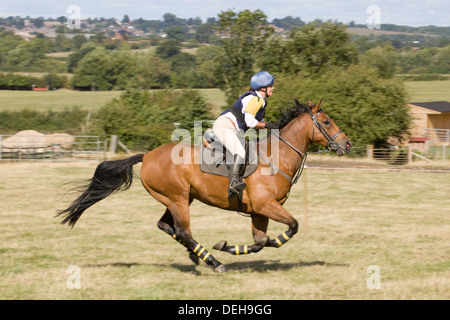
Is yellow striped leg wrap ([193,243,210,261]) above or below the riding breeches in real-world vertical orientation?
below

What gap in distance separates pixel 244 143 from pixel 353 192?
9476 mm

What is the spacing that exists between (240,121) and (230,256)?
7.98 feet

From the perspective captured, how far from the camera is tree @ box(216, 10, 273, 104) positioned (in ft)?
169

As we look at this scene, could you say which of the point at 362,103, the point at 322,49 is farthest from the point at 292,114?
the point at 322,49

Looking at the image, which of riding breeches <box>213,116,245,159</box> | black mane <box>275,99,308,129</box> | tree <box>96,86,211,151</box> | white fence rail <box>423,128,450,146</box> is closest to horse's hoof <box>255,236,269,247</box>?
riding breeches <box>213,116,245,159</box>

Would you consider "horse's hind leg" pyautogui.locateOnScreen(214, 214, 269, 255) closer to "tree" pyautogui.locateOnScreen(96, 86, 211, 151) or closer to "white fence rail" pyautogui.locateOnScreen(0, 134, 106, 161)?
"white fence rail" pyautogui.locateOnScreen(0, 134, 106, 161)

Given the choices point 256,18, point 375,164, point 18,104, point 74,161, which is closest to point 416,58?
point 256,18

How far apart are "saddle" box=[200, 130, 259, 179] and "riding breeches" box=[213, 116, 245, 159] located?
156 millimetres

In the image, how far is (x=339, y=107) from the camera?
32031 mm

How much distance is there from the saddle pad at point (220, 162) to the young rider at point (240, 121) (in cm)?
14

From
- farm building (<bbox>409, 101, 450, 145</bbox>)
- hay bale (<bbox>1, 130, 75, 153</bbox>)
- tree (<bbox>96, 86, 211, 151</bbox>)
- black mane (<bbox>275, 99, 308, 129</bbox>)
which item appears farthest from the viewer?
farm building (<bbox>409, 101, 450, 145</bbox>)

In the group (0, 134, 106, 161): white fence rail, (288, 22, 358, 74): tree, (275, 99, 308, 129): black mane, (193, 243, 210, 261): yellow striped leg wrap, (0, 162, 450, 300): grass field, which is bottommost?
(0, 134, 106, 161): white fence rail
